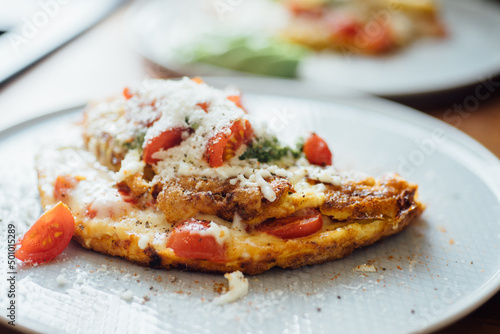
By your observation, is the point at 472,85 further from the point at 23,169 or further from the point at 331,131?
the point at 23,169

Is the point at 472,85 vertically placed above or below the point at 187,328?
below

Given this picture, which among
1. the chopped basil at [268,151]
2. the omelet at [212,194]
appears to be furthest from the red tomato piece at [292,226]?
the chopped basil at [268,151]

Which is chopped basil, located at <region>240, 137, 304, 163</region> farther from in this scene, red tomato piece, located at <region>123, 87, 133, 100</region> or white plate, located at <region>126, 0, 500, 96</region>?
white plate, located at <region>126, 0, 500, 96</region>

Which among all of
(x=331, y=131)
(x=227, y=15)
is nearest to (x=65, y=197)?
(x=331, y=131)

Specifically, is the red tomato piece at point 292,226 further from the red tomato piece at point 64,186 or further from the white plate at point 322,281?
the red tomato piece at point 64,186

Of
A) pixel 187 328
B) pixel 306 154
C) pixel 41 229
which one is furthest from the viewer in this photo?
pixel 306 154

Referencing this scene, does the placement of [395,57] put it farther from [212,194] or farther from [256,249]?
[256,249]

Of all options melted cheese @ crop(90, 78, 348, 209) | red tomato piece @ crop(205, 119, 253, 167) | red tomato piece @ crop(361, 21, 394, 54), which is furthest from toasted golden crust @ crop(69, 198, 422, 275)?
red tomato piece @ crop(361, 21, 394, 54)
